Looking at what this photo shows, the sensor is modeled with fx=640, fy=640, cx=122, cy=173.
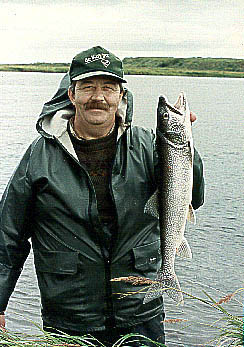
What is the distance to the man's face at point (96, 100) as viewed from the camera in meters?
3.68

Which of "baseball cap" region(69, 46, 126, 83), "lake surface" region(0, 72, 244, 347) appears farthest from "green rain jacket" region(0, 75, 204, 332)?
"lake surface" region(0, 72, 244, 347)

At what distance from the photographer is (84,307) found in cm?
376

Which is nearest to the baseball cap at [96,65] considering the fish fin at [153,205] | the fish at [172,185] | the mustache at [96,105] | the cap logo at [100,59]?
the cap logo at [100,59]

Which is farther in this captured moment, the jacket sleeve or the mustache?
the jacket sleeve

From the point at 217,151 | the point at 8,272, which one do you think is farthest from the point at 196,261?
the point at 217,151

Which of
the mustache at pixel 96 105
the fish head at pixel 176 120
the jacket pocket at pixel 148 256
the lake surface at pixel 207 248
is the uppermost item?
the mustache at pixel 96 105

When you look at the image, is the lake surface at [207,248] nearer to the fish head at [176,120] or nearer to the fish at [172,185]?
the fish at [172,185]

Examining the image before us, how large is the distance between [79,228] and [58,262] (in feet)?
0.78

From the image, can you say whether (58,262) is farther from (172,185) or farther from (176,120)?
(176,120)

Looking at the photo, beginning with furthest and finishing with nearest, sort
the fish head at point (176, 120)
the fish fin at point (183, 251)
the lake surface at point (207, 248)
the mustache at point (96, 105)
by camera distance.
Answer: the lake surface at point (207, 248)
the fish fin at point (183, 251)
the mustache at point (96, 105)
the fish head at point (176, 120)

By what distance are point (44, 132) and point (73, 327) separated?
1173 mm

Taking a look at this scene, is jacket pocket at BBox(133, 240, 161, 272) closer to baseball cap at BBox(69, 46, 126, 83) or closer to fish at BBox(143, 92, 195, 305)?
fish at BBox(143, 92, 195, 305)

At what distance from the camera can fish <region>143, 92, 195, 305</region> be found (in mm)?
3389

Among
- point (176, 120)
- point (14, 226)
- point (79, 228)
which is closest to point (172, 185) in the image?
point (176, 120)
